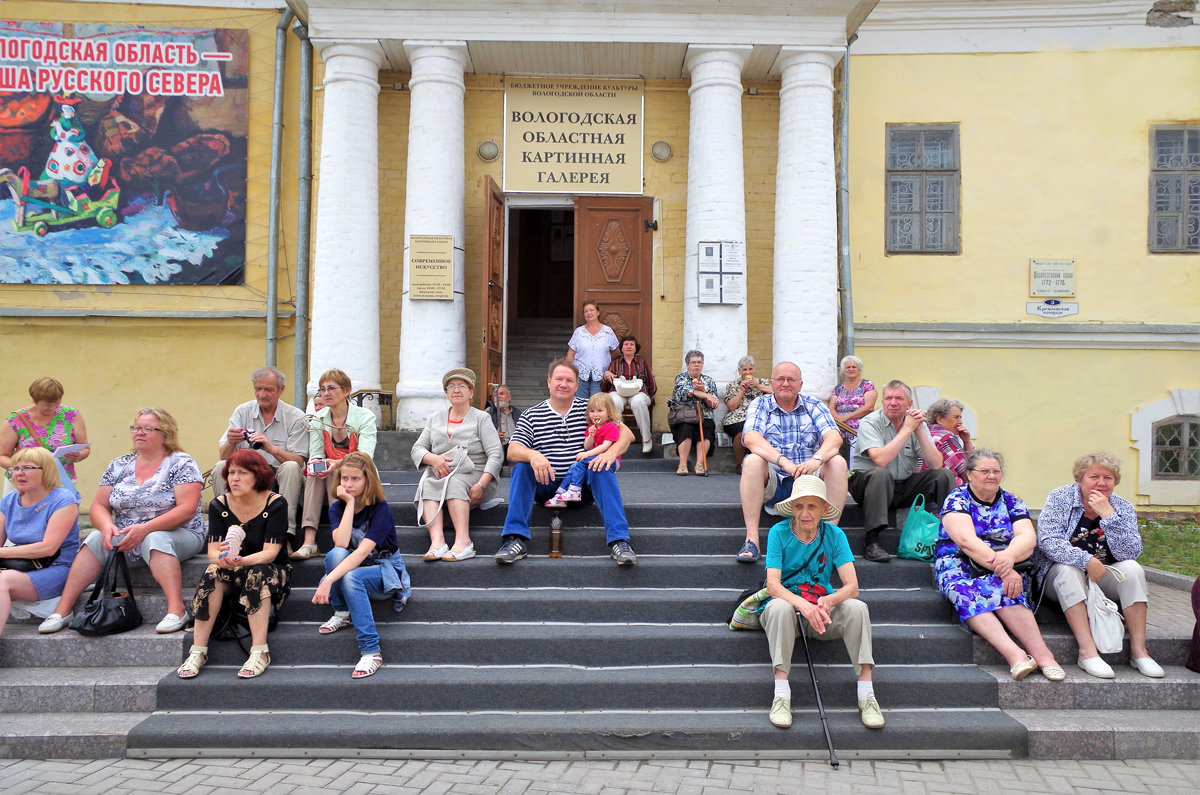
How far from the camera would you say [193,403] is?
34.2 feet

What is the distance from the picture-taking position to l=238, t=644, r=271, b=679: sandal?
490 centimetres

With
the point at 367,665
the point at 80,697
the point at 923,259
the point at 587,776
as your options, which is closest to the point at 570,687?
the point at 587,776

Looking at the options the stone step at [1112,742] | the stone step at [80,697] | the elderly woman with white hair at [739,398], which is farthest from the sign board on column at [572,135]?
the stone step at [1112,742]

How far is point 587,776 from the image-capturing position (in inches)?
167

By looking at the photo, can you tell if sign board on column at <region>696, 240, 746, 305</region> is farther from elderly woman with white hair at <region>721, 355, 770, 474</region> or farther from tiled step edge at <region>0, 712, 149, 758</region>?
tiled step edge at <region>0, 712, 149, 758</region>

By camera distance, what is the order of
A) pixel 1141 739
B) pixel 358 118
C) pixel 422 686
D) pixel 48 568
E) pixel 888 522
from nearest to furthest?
pixel 1141 739 < pixel 422 686 < pixel 48 568 < pixel 888 522 < pixel 358 118

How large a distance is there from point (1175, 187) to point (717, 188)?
6.00 metres

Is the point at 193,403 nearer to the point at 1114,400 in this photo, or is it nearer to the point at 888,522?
the point at 888,522

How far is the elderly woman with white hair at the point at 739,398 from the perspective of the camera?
866cm

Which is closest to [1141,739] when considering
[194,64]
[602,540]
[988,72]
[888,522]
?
[888,522]

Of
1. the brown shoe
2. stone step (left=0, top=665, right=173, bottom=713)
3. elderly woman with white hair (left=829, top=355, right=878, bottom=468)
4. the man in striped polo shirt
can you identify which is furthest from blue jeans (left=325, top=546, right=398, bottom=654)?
elderly woman with white hair (left=829, top=355, right=878, bottom=468)

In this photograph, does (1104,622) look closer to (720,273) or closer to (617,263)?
(720,273)

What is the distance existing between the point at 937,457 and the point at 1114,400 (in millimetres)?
5829

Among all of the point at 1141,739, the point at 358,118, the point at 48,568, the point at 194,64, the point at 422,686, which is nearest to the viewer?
the point at 1141,739
